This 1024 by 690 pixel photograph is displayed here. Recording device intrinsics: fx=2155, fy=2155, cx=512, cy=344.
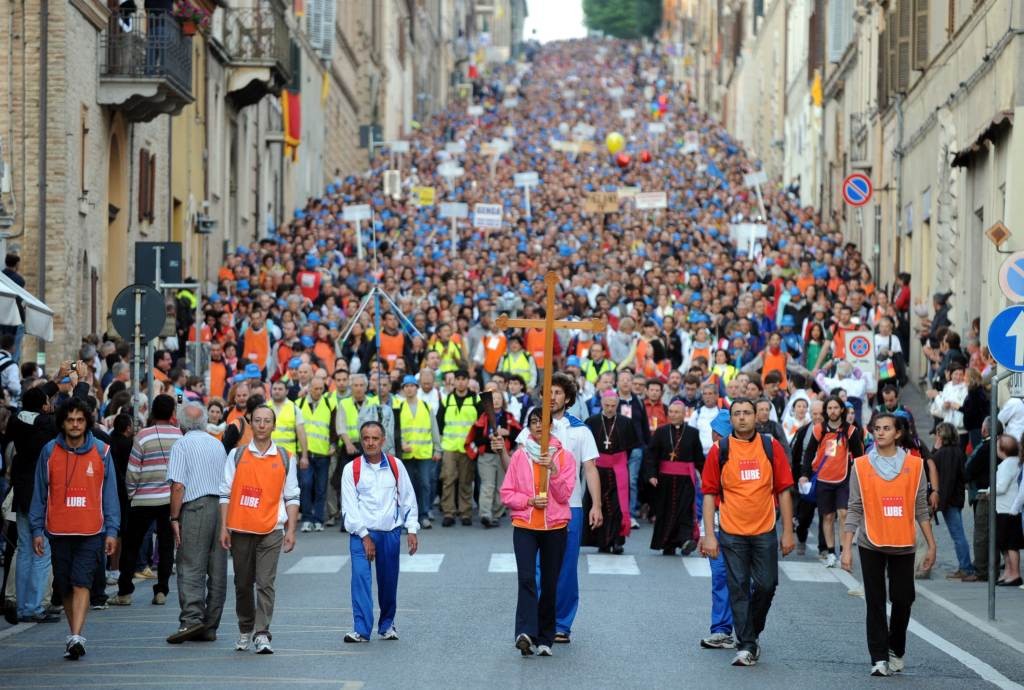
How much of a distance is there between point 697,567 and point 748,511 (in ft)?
21.5

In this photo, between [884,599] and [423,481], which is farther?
[423,481]

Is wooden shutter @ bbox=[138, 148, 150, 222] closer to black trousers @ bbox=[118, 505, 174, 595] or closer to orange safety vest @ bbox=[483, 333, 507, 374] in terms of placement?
orange safety vest @ bbox=[483, 333, 507, 374]

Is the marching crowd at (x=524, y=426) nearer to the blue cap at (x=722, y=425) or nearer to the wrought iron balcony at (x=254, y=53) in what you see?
the blue cap at (x=722, y=425)

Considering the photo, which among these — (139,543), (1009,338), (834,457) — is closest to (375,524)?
(139,543)

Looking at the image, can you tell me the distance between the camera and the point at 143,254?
23.2m

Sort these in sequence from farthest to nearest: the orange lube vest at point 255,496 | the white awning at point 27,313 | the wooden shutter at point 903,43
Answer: the wooden shutter at point 903,43 → the white awning at point 27,313 → the orange lube vest at point 255,496

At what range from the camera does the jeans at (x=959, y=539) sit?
758 inches

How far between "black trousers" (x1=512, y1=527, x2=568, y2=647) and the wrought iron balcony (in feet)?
99.2

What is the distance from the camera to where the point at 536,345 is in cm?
2966

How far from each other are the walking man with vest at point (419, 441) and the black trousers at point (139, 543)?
23.8 feet

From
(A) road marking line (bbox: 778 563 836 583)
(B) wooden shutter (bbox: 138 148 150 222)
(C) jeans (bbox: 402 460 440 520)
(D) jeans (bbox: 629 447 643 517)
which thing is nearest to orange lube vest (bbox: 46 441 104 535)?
(A) road marking line (bbox: 778 563 836 583)

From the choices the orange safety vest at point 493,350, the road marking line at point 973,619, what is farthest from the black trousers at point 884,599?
the orange safety vest at point 493,350

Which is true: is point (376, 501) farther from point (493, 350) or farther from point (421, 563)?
point (493, 350)

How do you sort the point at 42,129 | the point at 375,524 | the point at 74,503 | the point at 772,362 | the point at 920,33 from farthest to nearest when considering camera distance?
A: the point at 920,33 < the point at 42,129 < the point at 772,362 < the point at 375,524 < the point at 74,503
